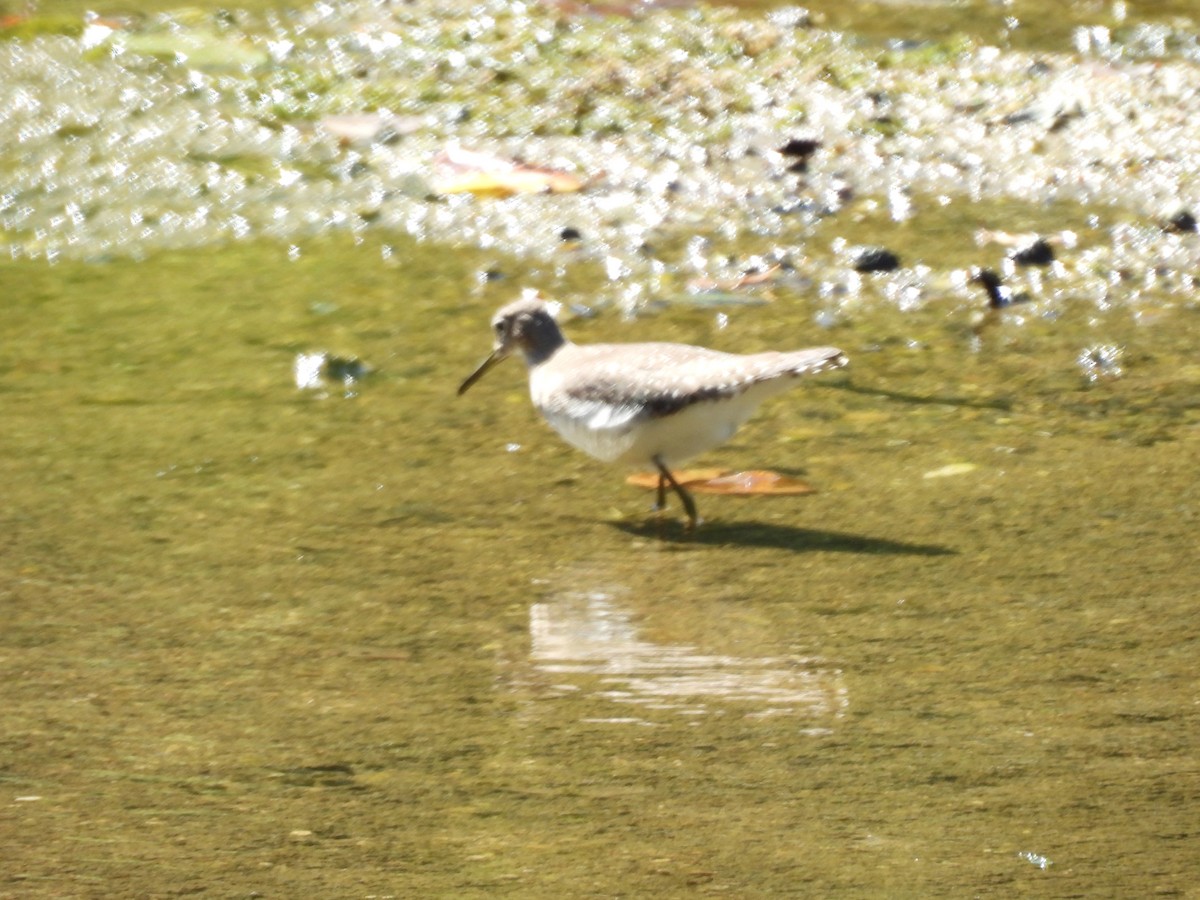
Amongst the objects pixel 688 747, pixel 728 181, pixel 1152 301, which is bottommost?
pixel 688 747

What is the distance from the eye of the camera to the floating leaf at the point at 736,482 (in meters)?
5.17

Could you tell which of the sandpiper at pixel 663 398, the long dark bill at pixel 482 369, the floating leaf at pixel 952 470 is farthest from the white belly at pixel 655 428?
the long dark bill at pixel 482 369

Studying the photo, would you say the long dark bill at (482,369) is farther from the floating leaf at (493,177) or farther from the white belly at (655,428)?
the floating leaf at (493,177)

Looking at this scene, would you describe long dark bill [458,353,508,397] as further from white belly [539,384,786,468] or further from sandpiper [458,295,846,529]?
white belly [539,384,786,468]

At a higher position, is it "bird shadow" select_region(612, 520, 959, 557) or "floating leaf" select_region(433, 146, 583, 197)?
"floating leaf" select_region(433, 146, 583, 197)

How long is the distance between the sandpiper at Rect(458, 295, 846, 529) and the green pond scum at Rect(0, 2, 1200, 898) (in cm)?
15

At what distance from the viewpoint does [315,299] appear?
668 centimetres

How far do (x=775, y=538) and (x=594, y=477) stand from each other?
77 cm

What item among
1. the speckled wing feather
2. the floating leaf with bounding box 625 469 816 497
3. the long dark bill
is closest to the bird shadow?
the floating leaf with bounding box 625 469 816 497

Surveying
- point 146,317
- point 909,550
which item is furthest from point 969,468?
point 146,317

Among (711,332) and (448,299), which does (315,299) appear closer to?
(448,299)

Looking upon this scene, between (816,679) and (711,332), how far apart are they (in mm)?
2667

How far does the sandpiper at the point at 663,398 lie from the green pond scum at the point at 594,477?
0.51 ft

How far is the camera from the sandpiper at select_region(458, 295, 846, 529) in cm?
514
